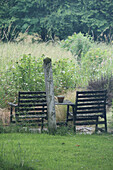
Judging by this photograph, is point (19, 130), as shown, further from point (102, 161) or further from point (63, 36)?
point (63, 36)

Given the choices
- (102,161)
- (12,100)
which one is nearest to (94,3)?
(12,100)

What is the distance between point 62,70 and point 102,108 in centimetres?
383

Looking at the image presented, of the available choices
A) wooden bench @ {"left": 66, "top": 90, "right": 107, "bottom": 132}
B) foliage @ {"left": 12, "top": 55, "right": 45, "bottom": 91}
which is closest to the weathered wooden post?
wooden bench @ {"left": 66, "top": 90, "right": 107, "bottom": 132}

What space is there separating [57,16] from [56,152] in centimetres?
2166

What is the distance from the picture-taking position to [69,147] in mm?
5734

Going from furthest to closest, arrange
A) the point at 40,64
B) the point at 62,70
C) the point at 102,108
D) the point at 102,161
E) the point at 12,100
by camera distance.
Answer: the point at 62,70
the point at 40,64
the point at 12,100
the point at 102,108
the point at 102,161

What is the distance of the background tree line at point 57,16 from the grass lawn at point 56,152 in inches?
770

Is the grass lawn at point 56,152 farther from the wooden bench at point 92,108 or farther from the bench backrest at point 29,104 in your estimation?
the bench backrest at point 29,104

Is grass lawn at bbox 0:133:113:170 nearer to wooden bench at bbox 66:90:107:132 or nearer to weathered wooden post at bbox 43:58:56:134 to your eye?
weathered wooden post at bbox 43:58:56:134

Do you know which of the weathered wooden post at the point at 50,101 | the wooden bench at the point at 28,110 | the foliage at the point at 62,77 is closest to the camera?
the weathered wooden post at the point at 50,101

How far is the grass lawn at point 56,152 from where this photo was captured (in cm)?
446

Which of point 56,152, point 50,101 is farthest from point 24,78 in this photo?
point 56,152

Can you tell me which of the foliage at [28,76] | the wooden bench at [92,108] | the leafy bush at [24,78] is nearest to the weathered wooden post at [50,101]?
the wooden bench at [92,108]

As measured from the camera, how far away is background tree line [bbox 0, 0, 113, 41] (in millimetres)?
26000
